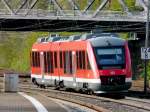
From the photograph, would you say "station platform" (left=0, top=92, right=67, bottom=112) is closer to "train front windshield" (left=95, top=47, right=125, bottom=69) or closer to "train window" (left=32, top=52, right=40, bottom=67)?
"train front windshield" (left=95, top=47, right=125, bottom=69)

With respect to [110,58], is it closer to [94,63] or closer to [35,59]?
[94,63]

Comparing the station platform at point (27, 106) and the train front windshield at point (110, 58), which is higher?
the train front windshield at point (110, 58)

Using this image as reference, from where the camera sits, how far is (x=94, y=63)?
33000 mm

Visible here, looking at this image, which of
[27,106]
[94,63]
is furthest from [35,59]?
[27,106]

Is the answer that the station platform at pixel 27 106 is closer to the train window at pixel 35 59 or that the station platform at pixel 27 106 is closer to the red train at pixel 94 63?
the red train at pixel 94 63

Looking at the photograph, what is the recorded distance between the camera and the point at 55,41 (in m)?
40.7

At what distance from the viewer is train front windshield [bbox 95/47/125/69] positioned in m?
33.0

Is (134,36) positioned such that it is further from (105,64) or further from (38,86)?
(105,64)

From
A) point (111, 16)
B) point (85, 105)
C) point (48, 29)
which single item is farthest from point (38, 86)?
point (48, 29)

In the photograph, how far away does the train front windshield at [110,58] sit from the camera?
3303cm

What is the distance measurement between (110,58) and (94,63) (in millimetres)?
797

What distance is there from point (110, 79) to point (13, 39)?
93.0 meters

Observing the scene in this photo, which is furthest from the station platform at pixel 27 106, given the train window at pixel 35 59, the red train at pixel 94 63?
the train window at pixel 35 59

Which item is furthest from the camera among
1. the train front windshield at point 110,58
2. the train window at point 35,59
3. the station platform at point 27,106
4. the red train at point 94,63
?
the train window at point 35,59
